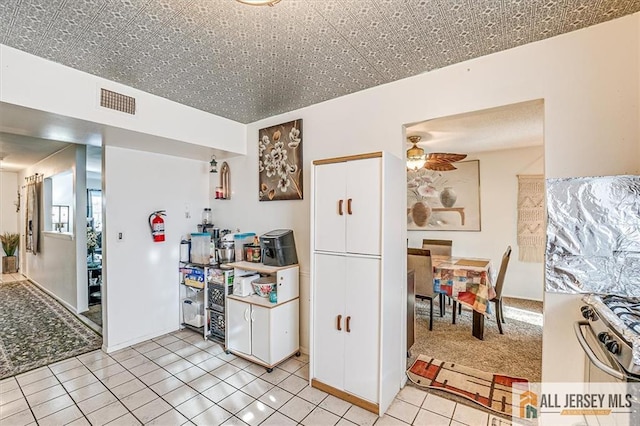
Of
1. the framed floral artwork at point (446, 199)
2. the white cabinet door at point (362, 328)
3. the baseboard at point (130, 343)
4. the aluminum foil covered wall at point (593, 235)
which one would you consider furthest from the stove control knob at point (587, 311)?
the baseboard at point (130, 343)

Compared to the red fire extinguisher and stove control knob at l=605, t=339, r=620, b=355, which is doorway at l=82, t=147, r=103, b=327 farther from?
stove control knob at l=605, t=339, r=620, b=355

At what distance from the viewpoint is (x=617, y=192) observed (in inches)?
60.8

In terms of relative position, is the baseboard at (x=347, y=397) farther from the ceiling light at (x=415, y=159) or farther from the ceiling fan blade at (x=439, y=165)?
the ceiling fan blade at (x=439, y=165)

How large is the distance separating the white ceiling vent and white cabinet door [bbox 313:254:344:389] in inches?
81.0

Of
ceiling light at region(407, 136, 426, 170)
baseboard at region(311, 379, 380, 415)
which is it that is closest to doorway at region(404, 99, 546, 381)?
ceiling light at region(407, 136, 426, 170)

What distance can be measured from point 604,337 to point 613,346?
0.32ft

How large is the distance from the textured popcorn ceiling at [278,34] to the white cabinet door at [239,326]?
81.0 inches

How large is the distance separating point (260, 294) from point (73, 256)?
340 centimetres

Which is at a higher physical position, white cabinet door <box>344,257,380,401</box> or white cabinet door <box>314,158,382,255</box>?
white cabinet door <box>314,158,382,255</box>

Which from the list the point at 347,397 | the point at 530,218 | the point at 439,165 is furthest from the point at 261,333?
the point at 530,218

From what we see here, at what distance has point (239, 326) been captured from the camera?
2.82m

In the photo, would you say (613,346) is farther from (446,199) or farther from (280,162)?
(446,199)

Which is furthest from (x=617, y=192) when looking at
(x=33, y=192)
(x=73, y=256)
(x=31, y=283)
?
(x=31, y=283)

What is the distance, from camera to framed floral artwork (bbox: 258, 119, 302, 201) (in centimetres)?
298
